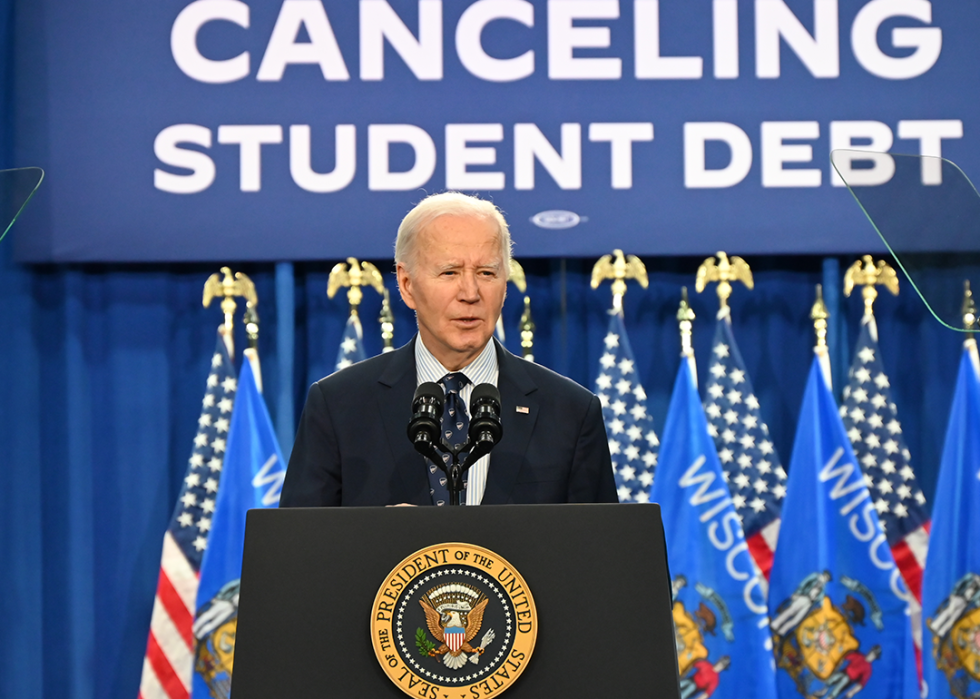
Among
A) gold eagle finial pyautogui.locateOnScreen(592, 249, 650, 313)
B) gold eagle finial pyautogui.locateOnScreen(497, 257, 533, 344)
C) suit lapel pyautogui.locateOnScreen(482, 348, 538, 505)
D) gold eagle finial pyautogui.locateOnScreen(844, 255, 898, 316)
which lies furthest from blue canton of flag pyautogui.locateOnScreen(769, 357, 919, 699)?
suit lapel pyautogui.locateOnScreen(482, 348, 538, 505)

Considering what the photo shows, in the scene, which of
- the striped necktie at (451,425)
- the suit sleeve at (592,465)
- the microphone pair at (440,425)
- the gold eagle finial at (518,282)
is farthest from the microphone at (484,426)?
the gold eagle finial at (518,282)

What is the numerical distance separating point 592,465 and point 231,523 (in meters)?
2.34

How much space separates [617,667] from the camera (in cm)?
148

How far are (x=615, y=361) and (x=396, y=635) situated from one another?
9.57ft

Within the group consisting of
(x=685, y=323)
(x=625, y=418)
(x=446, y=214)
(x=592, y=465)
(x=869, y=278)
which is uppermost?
(x=869, y=278)

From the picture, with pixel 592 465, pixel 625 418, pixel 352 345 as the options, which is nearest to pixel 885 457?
pixel 625 418

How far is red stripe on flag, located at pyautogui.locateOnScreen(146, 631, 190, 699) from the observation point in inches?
163

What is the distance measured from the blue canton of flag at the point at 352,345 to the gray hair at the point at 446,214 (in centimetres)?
207

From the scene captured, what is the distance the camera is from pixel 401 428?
213 cm

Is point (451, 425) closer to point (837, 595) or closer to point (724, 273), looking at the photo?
point (724, 273)

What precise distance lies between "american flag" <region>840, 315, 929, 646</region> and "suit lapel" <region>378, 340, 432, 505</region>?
2.58m

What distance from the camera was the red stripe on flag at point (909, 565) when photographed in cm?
420

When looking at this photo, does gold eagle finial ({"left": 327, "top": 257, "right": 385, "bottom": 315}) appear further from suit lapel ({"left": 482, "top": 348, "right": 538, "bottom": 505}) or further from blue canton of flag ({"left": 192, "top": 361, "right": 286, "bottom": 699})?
suit lapel ({"left": 482, "top": 348, "right": 538, "bottom": 505})

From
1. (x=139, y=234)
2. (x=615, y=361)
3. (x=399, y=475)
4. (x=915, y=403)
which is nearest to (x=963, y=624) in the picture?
(x=915, y=403)
